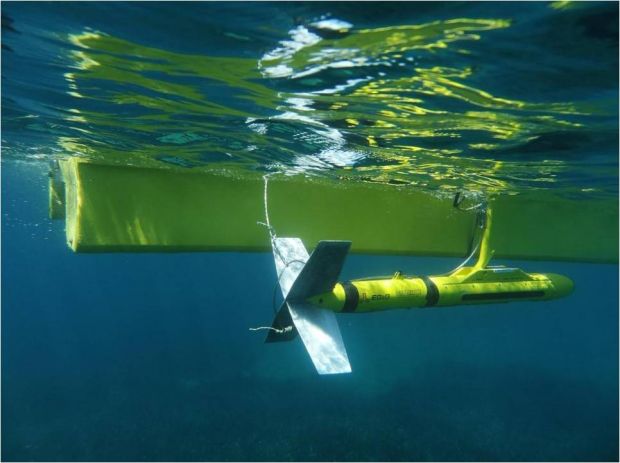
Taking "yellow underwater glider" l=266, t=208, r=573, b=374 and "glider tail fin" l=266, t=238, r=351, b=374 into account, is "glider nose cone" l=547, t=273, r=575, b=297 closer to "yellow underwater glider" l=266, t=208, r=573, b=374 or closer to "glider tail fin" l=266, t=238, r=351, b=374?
"yellow underwater glider" l=266, t=208, r=573, b=374

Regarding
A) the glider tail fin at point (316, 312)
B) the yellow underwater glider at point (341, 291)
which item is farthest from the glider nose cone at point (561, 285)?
the glider tail fin at point (316, 312)

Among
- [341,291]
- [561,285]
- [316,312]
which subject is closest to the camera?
[316,312]

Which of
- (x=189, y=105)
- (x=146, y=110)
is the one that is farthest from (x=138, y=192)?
(x=189, y=105)

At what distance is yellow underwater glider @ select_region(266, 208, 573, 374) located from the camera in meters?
5.05

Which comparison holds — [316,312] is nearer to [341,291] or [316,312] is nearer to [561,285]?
[341,291]

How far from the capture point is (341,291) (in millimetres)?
5941

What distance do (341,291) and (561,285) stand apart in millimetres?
4992

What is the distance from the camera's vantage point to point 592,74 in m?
5.06

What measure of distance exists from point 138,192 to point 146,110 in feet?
4.98

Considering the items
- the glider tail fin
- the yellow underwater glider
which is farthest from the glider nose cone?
the glider tail fin

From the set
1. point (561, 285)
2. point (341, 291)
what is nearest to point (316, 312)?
point (341, 291)

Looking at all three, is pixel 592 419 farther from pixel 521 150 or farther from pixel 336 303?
pixel 336 303

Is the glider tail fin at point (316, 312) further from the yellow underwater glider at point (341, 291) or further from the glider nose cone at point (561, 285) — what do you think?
the glider nose cone at point (561, 285)

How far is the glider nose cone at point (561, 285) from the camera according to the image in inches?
Answer: 320
